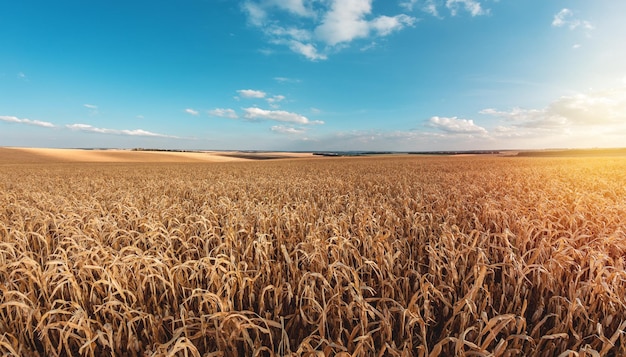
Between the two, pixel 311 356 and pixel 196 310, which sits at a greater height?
pixel 311 356

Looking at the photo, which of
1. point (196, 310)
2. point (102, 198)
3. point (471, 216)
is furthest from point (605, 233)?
point (102, 198)

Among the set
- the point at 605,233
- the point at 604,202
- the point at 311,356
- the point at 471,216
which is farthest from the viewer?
the point at 604,202

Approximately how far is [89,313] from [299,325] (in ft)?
6.60

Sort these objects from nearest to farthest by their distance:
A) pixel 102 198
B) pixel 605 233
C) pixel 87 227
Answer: pixel 605 233 < pixel 87 227 < pixel 102 198

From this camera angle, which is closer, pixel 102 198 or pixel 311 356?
pixel 311 356

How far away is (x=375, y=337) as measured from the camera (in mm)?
2301

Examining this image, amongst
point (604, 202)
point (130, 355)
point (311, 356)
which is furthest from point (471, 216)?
point (130, 355)

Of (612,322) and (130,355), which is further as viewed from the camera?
(612,322)

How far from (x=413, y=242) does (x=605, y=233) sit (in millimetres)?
2791

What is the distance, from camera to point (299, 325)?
2498mm

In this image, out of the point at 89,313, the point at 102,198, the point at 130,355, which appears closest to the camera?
the point at 130,355

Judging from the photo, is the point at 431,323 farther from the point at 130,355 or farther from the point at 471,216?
the point at 471,216

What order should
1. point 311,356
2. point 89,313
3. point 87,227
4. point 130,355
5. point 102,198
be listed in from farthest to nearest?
point 102,198
point 87,227
point 89,313
point 130,355
point 311,356

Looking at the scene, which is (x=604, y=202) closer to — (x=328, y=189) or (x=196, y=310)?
(x=328, y=189)
